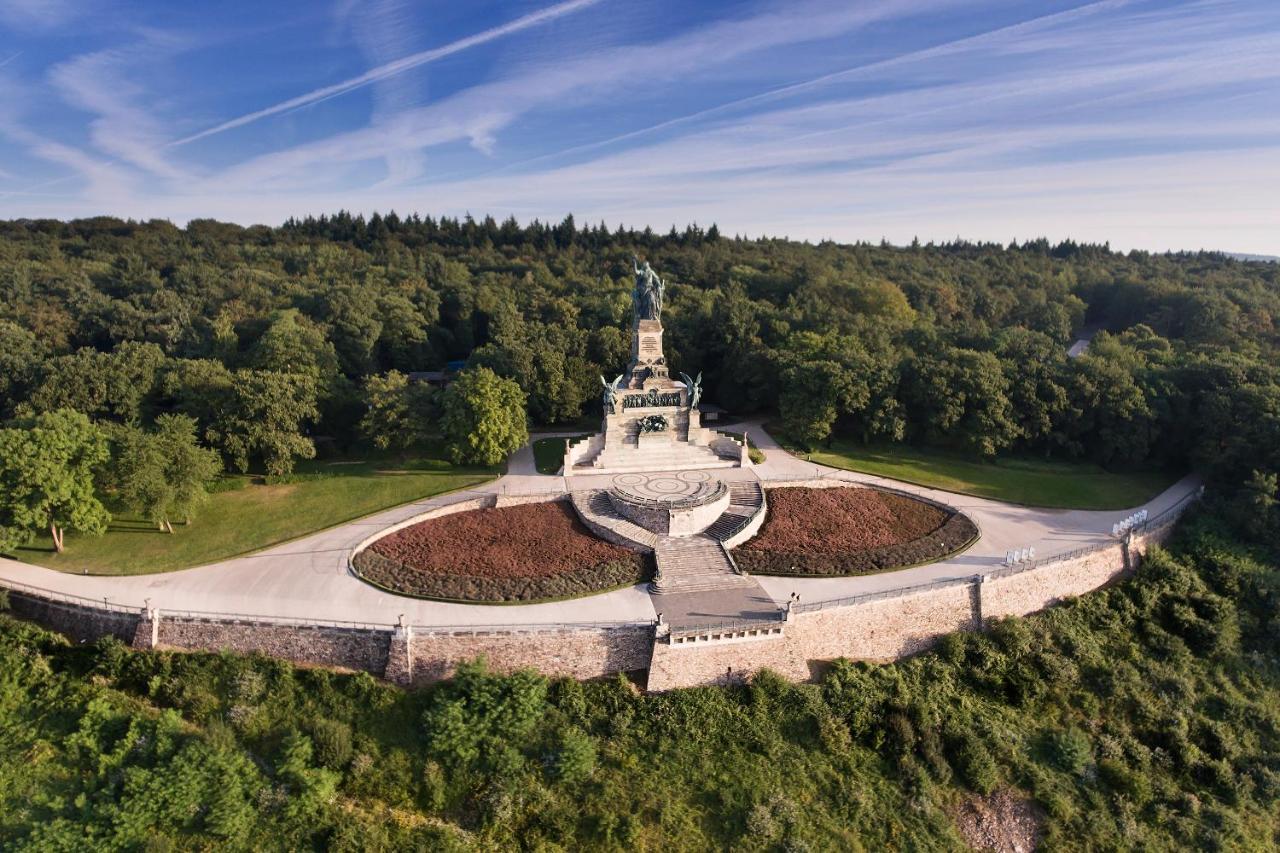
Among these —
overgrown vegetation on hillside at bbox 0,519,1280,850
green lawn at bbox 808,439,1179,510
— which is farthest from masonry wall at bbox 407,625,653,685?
green lawn at bbox 808,439,1179,510

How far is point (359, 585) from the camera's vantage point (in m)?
28.4

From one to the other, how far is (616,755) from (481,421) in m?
22.1

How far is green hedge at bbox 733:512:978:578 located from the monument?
435 inches

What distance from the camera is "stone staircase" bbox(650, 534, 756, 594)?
1141 inches

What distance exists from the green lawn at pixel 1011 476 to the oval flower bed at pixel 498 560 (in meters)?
18.8

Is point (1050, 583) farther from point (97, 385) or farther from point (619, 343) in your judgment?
point (97, 385)

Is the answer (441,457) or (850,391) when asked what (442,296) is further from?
(850,391)

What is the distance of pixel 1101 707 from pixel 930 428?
2149 cm


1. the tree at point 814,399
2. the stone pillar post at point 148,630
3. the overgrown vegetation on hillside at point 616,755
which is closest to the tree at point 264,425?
the stone pillar post at point 148,630

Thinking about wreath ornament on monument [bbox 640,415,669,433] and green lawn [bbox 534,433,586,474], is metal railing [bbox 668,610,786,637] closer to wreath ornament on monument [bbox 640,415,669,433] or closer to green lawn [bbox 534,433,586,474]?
green lawn [bbox 534,433,586,474]

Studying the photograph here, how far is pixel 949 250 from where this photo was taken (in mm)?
120188

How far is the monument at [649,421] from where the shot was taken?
41.6m

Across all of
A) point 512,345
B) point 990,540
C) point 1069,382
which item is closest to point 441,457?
point 512,345

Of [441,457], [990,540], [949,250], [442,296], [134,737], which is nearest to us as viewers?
[134,737]
